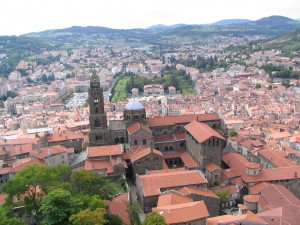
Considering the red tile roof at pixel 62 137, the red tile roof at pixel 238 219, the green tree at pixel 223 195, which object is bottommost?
the green tree at pixel 223 195

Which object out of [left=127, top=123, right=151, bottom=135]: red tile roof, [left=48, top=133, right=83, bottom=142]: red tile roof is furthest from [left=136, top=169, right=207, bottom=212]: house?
[left=48, top=133, right=83, bottom=142]: red tile roof

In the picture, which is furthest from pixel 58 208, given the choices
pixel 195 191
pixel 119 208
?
pixel 195 191

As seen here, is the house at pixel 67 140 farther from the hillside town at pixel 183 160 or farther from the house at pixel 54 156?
the house at pixel 54 156

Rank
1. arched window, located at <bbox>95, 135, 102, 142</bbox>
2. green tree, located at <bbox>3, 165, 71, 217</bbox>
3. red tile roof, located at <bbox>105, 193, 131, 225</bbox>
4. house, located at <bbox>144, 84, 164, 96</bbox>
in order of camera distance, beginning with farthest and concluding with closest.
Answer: house, located at <bbox>144, 84, 164, 96</bbox>
arched window, located at <bbox>95, 135, 102, 142</bbox>
red tile roof, located at <bbox>105, 193, 131, 225</bbox>
green tree, located at <bbox>3, 165, 71, 217</bbox>

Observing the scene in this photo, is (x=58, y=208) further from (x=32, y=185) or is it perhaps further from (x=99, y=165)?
(x=99, y=165)

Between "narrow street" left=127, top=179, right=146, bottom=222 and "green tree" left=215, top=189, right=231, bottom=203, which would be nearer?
"narrow street" left=127, top=179, right=146, bottom=222

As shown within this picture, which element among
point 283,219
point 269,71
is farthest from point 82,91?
point 283,219

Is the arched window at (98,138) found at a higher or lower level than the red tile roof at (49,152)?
higher

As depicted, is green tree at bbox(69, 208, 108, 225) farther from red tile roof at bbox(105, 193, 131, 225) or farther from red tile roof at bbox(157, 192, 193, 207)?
red tile roof at bbox(157, 192, 193, 207)

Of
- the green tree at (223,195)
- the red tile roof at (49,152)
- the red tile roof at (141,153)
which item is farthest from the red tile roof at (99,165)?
the green tree at (223,195)
